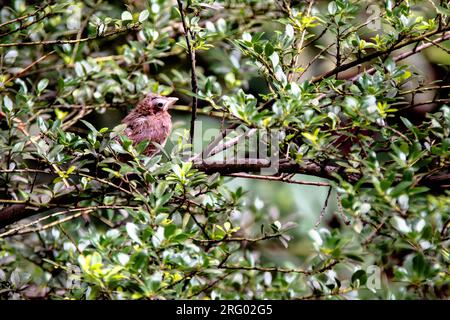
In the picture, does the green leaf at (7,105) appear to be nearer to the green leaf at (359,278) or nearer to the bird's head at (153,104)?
the bird's head at (153,104)

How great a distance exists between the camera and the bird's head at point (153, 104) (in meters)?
3.35

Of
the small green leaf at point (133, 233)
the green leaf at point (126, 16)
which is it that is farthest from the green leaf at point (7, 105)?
the small green leaf at point (133, 233)

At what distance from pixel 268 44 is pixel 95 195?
3.07ft

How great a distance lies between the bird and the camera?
11.0 feet

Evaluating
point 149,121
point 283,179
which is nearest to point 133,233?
point 283,179

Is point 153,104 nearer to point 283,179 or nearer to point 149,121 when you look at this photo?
point 149,121

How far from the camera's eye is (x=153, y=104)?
341cm

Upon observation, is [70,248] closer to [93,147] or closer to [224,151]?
[93,147]

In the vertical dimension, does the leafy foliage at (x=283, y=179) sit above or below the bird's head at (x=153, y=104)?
below
